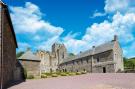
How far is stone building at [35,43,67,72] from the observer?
77688 millimetres

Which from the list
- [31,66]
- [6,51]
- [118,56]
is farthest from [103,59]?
[6,51]

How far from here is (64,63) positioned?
82.8 meters

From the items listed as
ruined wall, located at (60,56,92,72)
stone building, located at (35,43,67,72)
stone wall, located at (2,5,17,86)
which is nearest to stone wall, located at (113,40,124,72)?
ruined wall, located at (60,56,92,72)

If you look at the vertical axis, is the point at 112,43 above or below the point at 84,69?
above

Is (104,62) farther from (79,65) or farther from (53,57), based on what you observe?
(53,57)

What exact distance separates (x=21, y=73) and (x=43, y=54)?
35787mm

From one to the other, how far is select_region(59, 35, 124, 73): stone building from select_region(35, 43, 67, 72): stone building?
517 inches

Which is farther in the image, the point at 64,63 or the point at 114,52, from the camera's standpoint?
the point at 64,63

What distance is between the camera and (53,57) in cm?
8319

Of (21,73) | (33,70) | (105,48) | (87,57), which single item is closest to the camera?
(21,73)

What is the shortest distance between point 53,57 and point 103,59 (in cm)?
3024

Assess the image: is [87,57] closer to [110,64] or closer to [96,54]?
[96,54]

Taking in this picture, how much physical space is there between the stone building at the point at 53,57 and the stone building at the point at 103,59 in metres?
13.1

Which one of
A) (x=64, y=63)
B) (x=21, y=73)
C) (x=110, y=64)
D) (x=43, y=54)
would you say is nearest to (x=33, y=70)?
(x=21, y=73)
